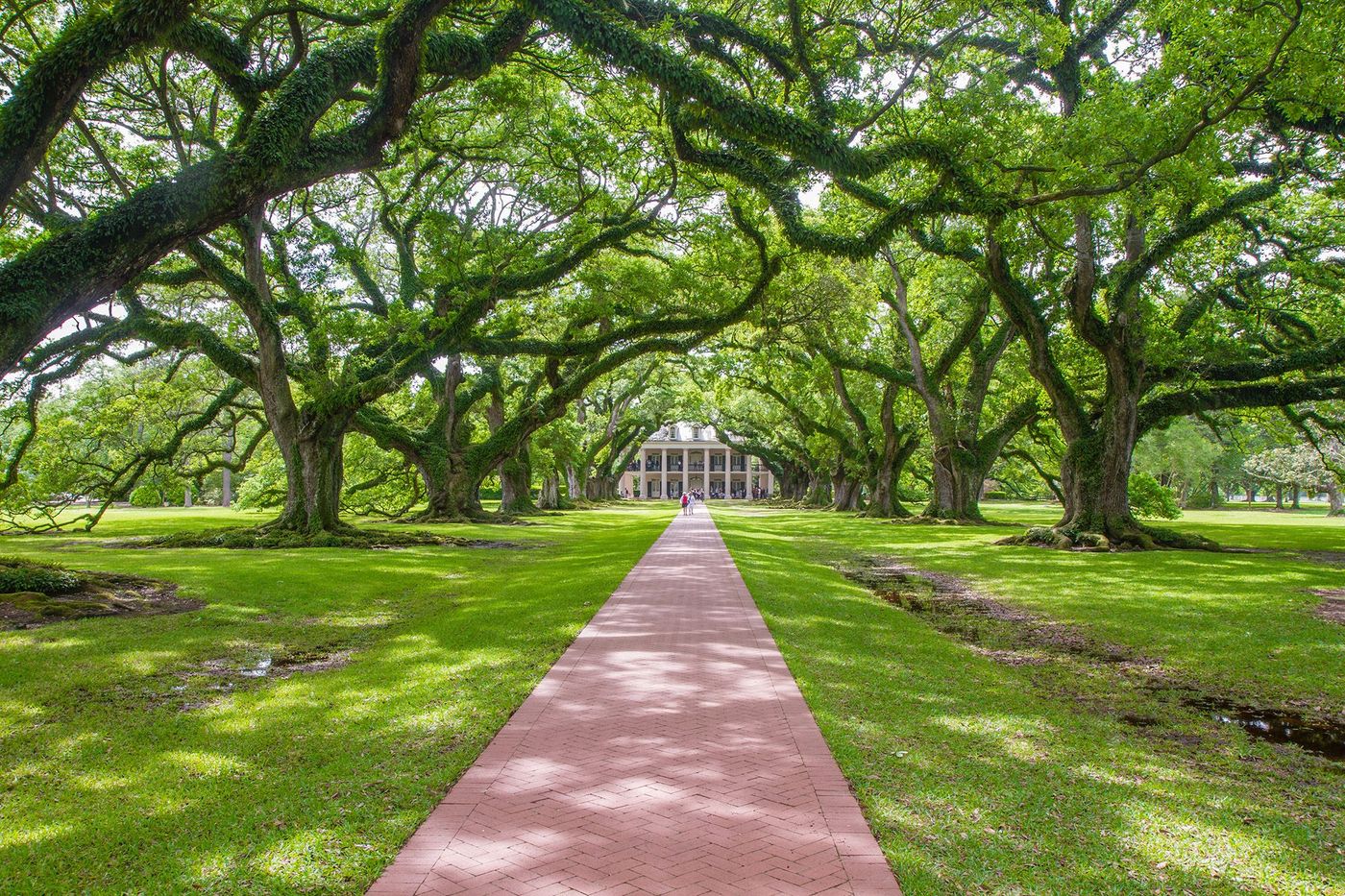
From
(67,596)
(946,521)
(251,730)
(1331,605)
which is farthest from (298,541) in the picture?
(946,521)

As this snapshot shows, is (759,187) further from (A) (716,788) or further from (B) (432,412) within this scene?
(B) (432,412)

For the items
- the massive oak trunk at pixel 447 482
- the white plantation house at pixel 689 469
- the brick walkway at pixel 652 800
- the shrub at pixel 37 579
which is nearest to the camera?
the brick walkway at pixel 652 800

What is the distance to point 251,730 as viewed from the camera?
561 centimetres

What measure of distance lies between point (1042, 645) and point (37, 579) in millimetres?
12923

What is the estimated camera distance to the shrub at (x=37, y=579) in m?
10.8

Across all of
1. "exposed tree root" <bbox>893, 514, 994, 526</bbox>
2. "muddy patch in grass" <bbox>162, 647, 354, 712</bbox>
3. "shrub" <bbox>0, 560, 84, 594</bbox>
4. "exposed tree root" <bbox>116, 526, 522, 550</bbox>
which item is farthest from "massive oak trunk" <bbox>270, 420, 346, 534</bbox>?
"exposed tree root" <bbox>893, 514, 994, 526</bbox>

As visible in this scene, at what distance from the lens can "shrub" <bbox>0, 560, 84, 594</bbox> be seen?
10.8m

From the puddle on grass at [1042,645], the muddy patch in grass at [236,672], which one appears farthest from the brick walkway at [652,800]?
the puddle on grass at [1042,645]

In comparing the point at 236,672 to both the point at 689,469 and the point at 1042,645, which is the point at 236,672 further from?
the point at 689,469

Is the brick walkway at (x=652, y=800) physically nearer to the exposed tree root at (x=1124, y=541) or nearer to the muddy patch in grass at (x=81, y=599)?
the muddy patch in grass at (x=81, y=599)

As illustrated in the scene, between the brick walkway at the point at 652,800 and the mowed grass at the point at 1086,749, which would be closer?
the brick walkway at the point at 652,800

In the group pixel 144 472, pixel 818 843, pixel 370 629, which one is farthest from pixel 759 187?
pixel 144 472

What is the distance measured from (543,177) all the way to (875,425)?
86.2ft

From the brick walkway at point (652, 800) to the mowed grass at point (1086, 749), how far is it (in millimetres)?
297
